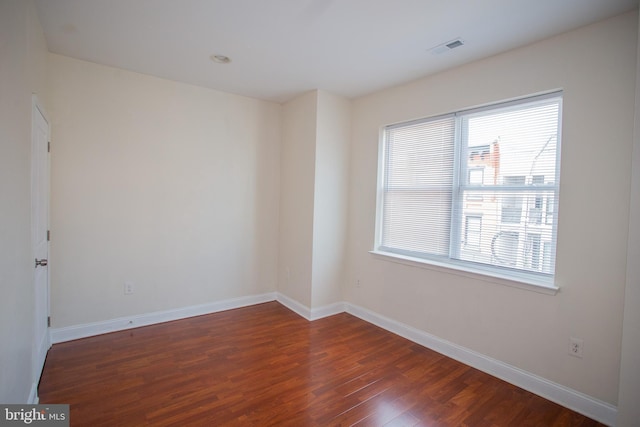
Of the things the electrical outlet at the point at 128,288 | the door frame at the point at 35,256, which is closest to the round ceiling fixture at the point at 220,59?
the door frame at the point at 35,256

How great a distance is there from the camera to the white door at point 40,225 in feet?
7.37

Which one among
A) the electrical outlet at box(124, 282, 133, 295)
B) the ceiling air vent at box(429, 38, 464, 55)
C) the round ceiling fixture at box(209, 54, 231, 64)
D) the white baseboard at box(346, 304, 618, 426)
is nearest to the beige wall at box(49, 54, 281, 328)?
the electrical outlet at box(124, 282, 133, 295)

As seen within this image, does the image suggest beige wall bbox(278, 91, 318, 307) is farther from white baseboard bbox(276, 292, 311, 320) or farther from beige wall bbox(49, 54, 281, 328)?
beige wall bbox(49, 54, 281, 328)

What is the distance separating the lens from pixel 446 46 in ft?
8.46

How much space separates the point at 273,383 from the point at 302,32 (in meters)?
2.82

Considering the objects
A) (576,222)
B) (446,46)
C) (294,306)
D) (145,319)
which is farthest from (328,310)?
(446,46)

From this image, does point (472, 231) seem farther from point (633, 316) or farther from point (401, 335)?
point (401, 335)

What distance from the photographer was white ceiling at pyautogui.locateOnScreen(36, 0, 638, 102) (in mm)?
2094

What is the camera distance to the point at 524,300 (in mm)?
2492

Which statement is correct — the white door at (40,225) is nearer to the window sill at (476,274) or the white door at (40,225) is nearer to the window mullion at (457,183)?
the window sill at (476,274)

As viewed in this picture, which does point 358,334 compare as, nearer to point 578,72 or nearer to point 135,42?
point 578,72

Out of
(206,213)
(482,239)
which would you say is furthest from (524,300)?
(206,213)

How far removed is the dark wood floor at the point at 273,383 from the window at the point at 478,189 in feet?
3.28

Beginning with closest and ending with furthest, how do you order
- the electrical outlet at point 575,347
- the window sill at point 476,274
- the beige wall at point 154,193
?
the electrical outlet at point 575,347 < the window sill at point 476,274 < the beige wall at point 154,193
